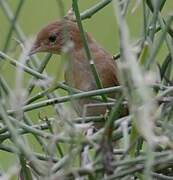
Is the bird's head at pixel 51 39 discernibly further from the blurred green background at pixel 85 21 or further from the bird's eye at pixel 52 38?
the blurred green background at pixel 85 21

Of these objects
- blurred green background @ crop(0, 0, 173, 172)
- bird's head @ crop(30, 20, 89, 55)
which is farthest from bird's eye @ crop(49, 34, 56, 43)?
blurred green background @ crop(0, 0, 173, 172)

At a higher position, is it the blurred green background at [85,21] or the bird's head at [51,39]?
the blurred green background at [85,21]

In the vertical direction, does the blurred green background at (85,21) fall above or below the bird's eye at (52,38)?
above

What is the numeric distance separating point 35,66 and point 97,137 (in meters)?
0.89

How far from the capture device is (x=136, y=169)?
130 centimetres

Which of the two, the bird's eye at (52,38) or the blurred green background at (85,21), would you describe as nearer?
the bird's eye at (52,38)

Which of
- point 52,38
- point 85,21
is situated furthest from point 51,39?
point 85,21

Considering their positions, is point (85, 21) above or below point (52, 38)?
above

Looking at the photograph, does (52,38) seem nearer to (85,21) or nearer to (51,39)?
(51,39)

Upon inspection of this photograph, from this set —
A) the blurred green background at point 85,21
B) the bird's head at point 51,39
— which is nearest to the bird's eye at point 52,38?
the bird's head at point 51,39

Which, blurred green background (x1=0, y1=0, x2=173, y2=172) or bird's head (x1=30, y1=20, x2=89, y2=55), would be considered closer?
bird's head (x1=30, y1=20, x2=89, y2=55)

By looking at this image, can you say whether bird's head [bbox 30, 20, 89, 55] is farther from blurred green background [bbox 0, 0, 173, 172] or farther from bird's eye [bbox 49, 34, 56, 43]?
blurred green background [bbox 0, 0, 173, 172]

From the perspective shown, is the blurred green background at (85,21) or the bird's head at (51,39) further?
the blurred green background at (85,21)

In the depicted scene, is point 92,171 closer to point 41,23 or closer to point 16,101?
point 16,101
